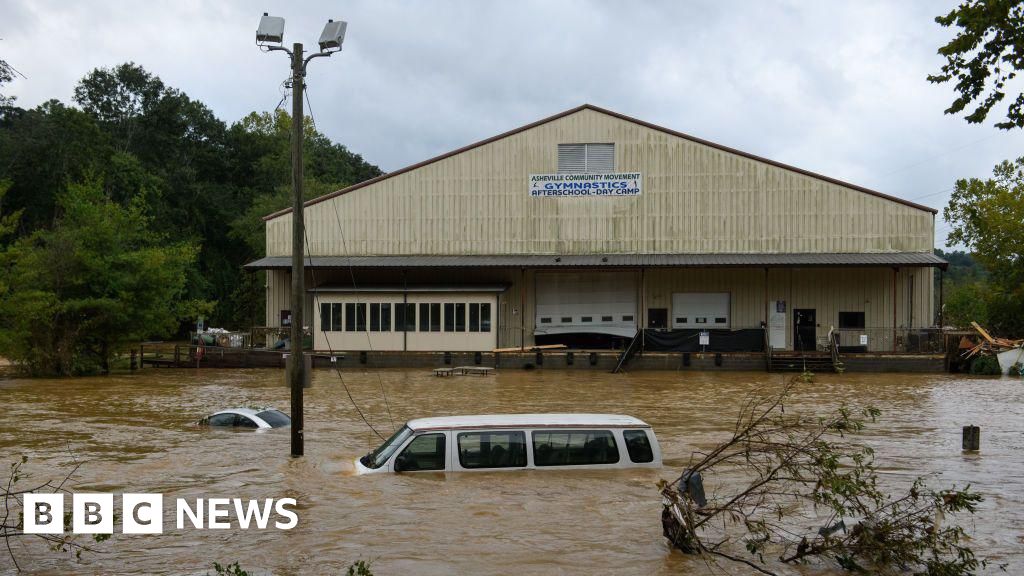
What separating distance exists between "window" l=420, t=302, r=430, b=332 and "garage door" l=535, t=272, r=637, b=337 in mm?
5602

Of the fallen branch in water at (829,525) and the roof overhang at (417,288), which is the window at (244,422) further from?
the roof overhang at (417,288)

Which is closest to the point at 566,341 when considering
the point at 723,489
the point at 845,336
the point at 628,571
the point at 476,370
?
the point at 476,370

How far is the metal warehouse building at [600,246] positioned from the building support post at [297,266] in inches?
1082

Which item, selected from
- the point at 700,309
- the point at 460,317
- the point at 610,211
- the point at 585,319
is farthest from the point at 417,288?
the point at 700,309

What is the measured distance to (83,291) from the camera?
136 feet

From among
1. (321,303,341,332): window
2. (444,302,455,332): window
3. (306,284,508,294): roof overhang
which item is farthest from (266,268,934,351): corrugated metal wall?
(444,302,455,332): window

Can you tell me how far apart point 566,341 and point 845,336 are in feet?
44.3

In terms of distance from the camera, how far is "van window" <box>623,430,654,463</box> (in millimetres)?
14086

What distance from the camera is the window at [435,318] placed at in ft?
152

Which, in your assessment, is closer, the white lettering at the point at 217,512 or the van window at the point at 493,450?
the white lettering at the point at 217,512

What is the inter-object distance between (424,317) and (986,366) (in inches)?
1020

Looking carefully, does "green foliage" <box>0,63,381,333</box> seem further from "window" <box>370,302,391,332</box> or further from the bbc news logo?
the bbc news logo

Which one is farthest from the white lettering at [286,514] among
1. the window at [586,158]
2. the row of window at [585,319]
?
the window at [586,158]

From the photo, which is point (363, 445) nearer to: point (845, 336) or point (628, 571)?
point (628, 571)
